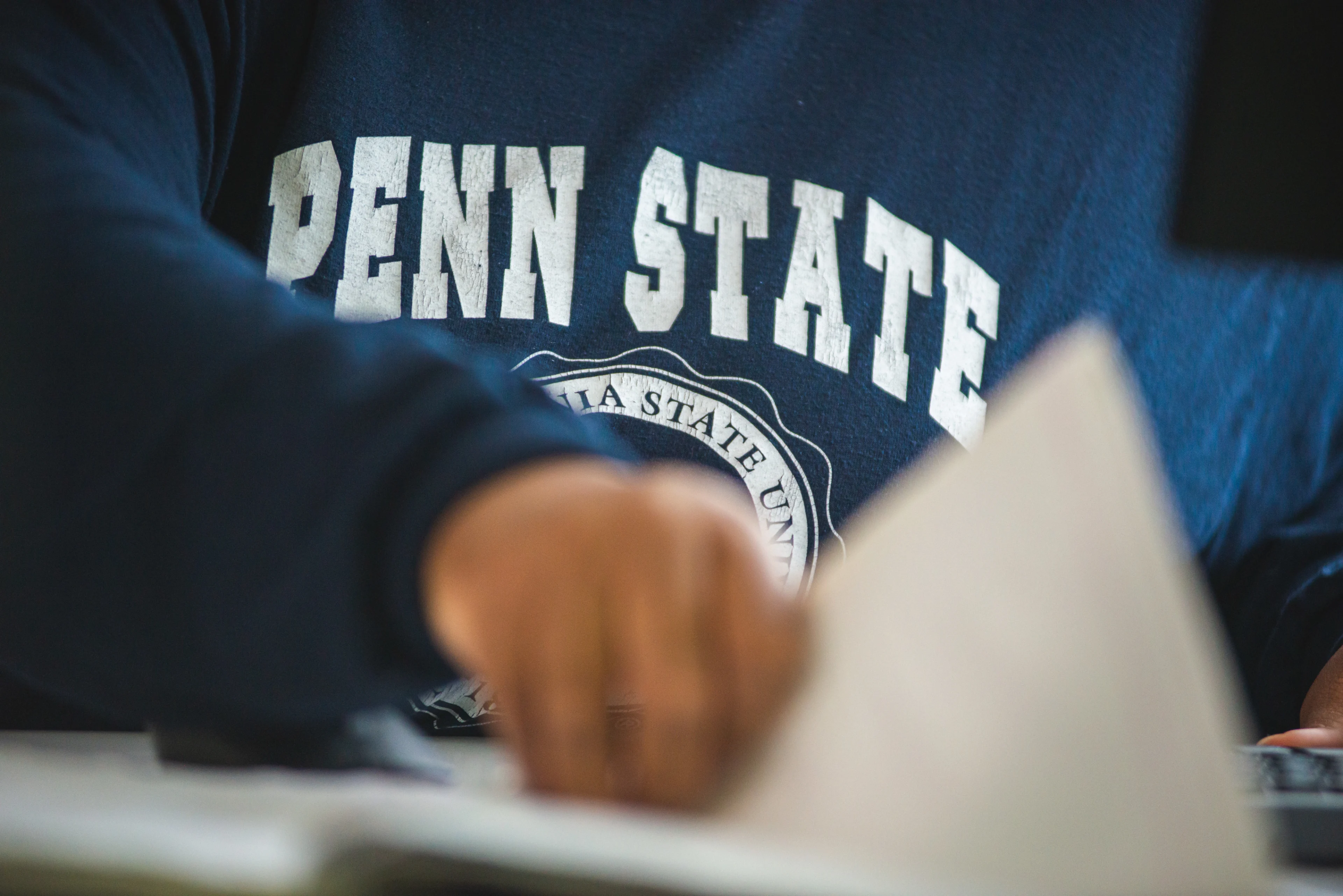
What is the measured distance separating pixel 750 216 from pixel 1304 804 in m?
0.38

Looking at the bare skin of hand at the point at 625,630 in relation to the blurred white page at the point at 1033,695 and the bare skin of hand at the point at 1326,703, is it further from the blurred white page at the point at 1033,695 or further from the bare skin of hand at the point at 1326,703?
the bare skin of hand at the point at 1326,703

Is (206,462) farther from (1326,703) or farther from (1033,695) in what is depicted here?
(1326,703)

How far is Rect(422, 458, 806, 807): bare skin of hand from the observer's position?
183mm

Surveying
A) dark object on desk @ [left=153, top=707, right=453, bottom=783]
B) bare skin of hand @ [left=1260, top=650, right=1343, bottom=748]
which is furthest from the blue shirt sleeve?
bare skin of hand @ [left=1260, top=650, right=1343, bottom=748]

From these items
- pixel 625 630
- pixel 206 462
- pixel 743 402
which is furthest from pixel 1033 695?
pixel 743 402

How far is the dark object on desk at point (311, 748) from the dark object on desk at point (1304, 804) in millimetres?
207

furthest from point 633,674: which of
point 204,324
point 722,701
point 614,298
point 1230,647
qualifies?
point 1230,647

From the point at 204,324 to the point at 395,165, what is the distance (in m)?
0.30

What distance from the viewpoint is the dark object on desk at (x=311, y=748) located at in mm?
243

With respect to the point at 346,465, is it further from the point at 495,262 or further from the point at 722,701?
the point at 495,262

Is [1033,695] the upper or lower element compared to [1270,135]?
lower

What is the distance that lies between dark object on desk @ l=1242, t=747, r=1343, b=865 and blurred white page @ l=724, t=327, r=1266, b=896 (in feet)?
0.37

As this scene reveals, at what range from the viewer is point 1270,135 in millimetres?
271

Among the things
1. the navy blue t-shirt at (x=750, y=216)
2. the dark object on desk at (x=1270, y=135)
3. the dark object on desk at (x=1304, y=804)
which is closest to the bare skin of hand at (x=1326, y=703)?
the navy blue t-shirt at (x=750, y=216)
